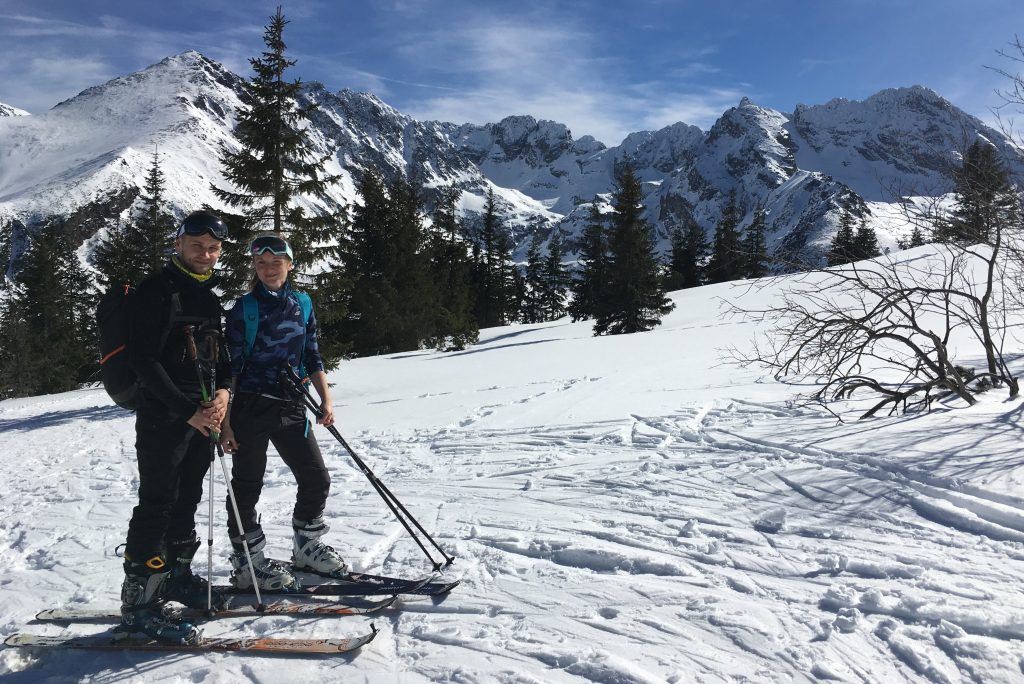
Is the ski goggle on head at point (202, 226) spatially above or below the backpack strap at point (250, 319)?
above

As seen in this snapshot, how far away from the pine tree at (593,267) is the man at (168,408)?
21.5 meters

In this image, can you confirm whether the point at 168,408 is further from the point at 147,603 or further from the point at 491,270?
the point at 491,270

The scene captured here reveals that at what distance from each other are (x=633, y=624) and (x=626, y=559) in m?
0.70

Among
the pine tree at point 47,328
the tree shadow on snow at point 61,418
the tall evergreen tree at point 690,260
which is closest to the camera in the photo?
the tree shadow on snow at point 61,418

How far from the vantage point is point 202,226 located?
3.16m

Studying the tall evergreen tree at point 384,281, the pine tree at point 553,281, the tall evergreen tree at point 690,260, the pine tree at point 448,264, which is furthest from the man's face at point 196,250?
the pine tree at point 553,281

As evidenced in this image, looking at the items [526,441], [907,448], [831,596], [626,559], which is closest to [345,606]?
[626,559]

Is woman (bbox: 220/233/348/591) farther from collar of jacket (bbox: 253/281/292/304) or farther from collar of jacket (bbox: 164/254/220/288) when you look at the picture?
collar of jacket (bbox: 164/254/220/288)

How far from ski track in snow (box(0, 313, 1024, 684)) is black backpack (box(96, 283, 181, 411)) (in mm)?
1465

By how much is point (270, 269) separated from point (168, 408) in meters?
1.00

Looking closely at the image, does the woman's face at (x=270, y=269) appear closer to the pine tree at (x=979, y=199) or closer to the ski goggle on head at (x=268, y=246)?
the ski goggle on head at (x=268, y=246)

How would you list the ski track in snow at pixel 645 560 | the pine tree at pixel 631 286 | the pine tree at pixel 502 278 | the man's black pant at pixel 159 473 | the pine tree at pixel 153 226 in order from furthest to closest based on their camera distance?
1. the pine tree at pixel 502 278
2. the pine tree at pixel 631 286
3. the pine tree at pixel 153 226
4. the man's black pant at pixel 159 473
5. the ski track in snow at pixel 645 560

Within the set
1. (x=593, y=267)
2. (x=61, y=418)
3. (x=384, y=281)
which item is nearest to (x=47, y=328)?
(x=384, y=281)

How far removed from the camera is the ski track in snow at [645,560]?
111 inches
